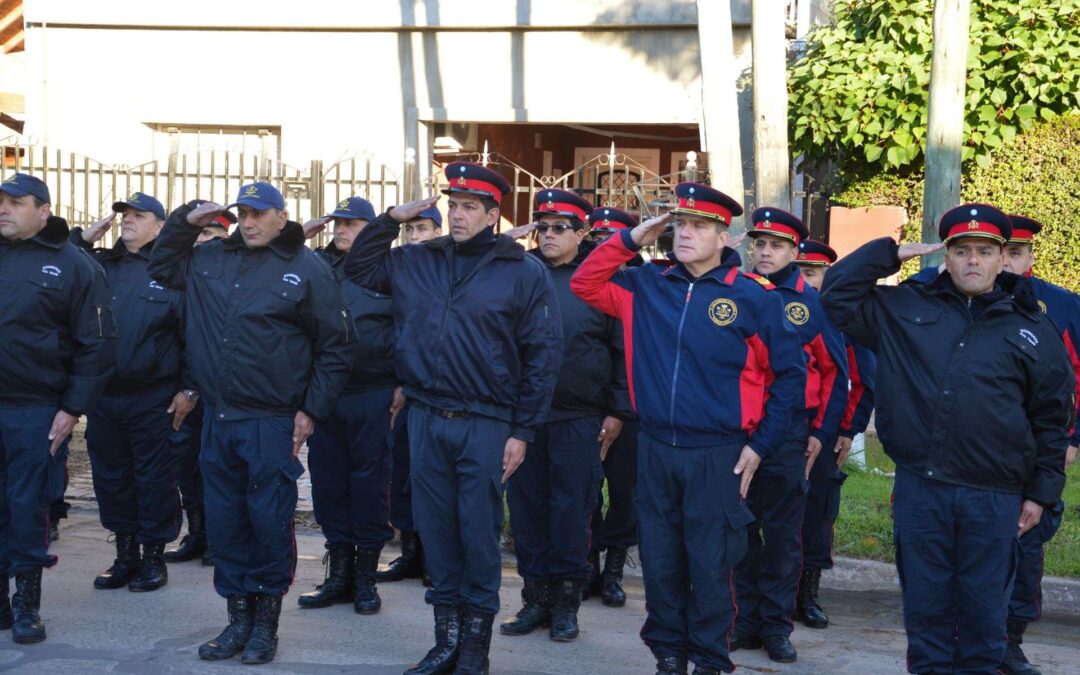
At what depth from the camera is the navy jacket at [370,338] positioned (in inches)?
289

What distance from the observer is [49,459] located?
21.1 feet

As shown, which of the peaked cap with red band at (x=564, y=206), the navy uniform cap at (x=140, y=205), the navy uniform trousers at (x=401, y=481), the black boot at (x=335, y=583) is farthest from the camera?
the navy uniform trousers at (x=401, y=481)

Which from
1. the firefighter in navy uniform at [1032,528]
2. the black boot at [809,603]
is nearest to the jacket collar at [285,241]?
the firefighter in navy uniform at [1032,528]

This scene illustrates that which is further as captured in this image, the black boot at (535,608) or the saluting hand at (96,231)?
the saluting hand at (96,231)

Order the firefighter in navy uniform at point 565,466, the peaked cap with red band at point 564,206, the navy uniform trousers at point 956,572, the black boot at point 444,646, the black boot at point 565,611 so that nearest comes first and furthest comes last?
the navy uniform trousers at point 956,572
the black boot at point 444,646
the black boot at point 565,611
the firefighter in navy uniform at point 565,466
the peaked cap with red band at point 564,206

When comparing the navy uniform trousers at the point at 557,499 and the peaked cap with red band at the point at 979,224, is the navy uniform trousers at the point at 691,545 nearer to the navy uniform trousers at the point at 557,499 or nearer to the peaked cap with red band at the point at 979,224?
the navy uniform trousers at the point at 557,499

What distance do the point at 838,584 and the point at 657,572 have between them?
2711mm

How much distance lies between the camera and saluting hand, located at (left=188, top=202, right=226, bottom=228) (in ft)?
20.5

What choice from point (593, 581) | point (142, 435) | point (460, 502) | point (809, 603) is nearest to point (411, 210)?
point (460, 502)

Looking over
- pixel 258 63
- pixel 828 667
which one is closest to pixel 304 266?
pixel 828 667

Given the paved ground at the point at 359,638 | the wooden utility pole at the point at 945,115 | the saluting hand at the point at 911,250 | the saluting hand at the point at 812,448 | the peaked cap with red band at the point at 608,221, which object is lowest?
the paved ground at the point at 359,638

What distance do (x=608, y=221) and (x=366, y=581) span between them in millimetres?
2554

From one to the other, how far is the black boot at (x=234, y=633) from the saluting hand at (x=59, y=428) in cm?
117

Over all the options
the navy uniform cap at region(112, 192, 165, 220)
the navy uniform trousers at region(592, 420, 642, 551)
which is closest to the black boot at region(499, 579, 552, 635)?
the navy uniform trousers at region(592, 420, 642, 551)
